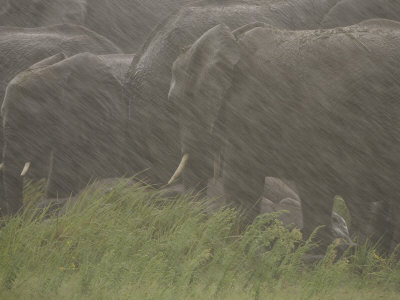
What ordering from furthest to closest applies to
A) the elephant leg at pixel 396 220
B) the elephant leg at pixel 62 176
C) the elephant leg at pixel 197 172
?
the elephant leg at pixel 62 176 → the elephant leg at pixel 197 172 → the elephant leg at pixel 396 220

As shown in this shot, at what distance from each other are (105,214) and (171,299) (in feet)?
4.95

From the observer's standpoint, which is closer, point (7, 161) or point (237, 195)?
point (237, 195)

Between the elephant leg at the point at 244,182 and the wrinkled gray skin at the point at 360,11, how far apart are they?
1978 millimetres

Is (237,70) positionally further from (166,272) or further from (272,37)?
(166,272)

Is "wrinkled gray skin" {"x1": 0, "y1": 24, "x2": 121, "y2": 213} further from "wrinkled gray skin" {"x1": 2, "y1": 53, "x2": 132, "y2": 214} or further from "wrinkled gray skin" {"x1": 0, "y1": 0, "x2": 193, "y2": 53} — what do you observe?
"wrinkled gray skin" {"x1": 0, "y1": 0, "x2": 193, "y2": 53}

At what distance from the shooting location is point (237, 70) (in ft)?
15.3

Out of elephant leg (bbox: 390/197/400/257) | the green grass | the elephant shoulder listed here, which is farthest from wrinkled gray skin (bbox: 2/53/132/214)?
A: elephant leg (bbox: 390/197/400/257)

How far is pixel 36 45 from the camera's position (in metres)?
6.67

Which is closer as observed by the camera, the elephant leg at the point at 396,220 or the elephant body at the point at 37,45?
the elephant leg at the point at 396,220

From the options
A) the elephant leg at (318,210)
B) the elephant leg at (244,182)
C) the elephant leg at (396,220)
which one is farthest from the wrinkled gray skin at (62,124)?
the elephant leg at (396,220)

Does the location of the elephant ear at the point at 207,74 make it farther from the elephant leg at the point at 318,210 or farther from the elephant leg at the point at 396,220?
the elephant leg at the point at 396,220

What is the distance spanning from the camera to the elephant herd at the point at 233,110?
4.21 meters

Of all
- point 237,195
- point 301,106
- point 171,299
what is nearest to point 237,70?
point 301,106

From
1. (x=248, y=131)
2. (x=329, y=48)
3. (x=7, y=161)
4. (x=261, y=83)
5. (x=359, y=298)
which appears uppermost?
(x=329, y=48)
